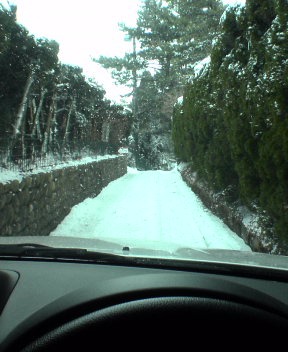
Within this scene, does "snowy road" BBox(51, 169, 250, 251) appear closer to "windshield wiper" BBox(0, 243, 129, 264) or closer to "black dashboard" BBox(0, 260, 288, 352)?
"windshield wiper" BBox(0, 243, 129, 264)

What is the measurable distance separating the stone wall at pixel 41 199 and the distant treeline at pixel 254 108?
12.4 feet

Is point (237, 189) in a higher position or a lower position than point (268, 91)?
lower

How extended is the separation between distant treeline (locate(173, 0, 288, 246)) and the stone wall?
3788 millimetres

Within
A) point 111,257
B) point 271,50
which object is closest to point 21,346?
point 111,257

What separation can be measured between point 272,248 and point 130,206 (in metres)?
6.90

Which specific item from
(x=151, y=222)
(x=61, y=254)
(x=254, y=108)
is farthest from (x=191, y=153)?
(x=61, y=254)

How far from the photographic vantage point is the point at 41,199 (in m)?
8.67

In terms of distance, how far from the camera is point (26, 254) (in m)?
2.57

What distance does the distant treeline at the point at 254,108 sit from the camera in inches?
242

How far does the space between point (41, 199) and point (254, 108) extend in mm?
4397

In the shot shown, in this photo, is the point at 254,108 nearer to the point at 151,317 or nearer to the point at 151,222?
the point at 151,222

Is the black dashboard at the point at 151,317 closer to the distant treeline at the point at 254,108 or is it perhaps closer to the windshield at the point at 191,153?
the windshield at the point at 191,153

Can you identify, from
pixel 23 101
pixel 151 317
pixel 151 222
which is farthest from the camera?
pixel 23 101

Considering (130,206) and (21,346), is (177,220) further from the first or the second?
(21,346)
